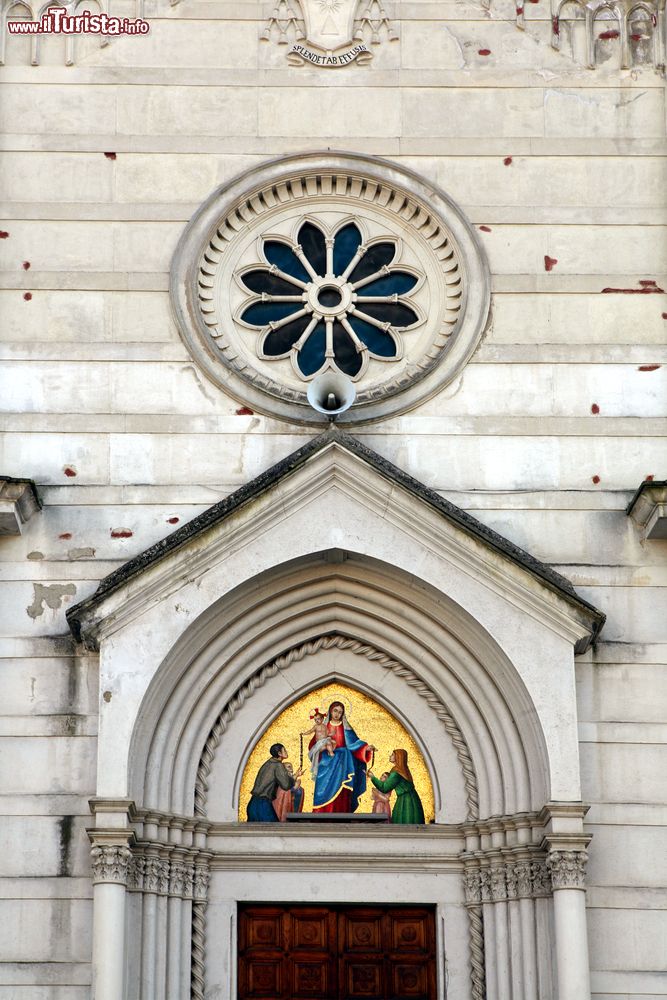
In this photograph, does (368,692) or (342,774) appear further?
(368,692)

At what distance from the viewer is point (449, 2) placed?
62.4 ft

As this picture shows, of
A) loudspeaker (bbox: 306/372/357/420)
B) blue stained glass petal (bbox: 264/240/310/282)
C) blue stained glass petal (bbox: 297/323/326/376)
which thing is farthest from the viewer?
blue stained glass petal (bbox: 264/240/310/282)

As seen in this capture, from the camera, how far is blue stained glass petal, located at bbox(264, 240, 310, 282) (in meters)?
18.6

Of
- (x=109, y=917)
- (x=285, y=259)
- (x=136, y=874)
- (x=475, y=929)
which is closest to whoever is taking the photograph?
(x=109, y=917)

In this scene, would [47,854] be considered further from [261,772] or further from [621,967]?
[621,967]

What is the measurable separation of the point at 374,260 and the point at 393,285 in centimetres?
29

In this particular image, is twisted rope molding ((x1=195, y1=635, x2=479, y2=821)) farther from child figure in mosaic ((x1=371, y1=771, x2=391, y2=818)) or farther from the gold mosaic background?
child figure in mosaic ((x1=371, y1=771, x2=391, y2=818))

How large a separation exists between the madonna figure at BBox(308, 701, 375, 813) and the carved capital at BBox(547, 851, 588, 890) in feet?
6.43

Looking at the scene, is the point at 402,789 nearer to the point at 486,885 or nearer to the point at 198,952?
the point at 486,885

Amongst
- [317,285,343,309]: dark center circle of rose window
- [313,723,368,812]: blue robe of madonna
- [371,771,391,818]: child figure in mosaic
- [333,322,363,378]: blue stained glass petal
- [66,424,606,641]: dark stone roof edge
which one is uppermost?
[317,285,343,309]: dark center circle of rose window

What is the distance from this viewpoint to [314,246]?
18672mm

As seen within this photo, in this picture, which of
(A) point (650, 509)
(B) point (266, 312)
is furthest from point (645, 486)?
(B) point (266, 312)

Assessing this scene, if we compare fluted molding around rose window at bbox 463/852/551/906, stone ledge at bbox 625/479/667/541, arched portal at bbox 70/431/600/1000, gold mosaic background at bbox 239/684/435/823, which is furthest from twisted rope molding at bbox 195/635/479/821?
stone ledge at bbox 625/479/667/541

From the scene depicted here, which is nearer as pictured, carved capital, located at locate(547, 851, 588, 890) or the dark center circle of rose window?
carved capital, located at locate(547, 851, 588, 890)
